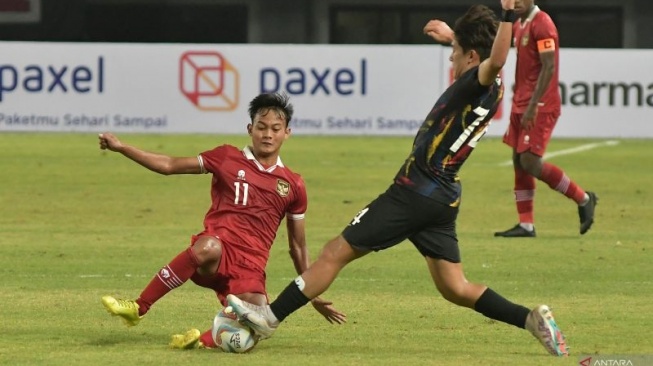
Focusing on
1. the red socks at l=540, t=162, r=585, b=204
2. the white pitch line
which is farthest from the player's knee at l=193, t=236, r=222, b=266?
the white pitch line

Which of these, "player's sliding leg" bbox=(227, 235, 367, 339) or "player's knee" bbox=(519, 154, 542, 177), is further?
"player's knee" bbox=(519, 154, 542, 177)

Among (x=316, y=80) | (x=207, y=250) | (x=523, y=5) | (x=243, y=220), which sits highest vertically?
(x=523, y=5)

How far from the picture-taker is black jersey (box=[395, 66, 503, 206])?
8016 millimetres

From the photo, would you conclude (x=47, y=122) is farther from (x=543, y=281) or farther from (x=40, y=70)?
(x=543, y=281)

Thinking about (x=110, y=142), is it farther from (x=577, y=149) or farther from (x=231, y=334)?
(x=577, y=149)

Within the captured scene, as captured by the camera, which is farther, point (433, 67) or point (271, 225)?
point (433, 67)

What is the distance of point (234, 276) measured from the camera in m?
8.51

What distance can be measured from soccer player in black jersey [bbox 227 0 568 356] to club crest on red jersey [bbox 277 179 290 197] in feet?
2.38

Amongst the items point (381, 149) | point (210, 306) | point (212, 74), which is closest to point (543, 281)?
point (210, 306)

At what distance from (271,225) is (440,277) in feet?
3.69

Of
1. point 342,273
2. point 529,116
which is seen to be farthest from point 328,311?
point 529,116

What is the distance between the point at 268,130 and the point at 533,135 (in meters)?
5.67

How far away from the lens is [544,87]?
13531mm

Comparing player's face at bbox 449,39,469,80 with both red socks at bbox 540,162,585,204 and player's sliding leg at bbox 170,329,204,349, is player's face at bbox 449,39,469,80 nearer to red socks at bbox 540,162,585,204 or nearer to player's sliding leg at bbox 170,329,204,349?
player's sliding leg at bbox 170,329,204,349
